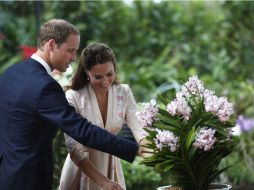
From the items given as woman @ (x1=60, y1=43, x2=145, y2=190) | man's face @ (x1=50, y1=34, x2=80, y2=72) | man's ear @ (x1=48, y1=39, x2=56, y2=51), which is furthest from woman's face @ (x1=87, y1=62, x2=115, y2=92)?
man's ear @ (x1=48, y1=39, x2=56, y2=51)

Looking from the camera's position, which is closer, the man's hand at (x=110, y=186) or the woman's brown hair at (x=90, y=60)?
the man's hand at (x=110, y=186)

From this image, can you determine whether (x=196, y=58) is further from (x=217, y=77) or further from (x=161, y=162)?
(x=161, y=162)

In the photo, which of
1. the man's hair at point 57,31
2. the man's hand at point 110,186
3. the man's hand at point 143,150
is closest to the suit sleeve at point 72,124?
the man's hand at point 110,186

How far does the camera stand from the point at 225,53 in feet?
41.2

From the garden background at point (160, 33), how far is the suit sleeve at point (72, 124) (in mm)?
7061

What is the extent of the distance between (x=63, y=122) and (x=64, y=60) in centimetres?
41

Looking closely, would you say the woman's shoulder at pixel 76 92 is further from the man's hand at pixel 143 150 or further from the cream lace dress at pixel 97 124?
the man's hand at pixel 143 150

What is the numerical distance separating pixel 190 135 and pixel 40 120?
0.83 metres

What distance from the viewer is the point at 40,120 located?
11.7ft

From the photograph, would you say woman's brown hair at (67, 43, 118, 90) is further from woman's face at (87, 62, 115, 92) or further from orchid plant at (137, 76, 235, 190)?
orchid plant at (137, 76, 235, 190)

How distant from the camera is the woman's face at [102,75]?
3.90 meters

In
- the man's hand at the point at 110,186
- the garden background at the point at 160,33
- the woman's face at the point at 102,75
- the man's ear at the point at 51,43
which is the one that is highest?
the garden background at the point at 160,33

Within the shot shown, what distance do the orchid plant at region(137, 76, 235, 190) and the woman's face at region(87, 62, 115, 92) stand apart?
1.10 ft

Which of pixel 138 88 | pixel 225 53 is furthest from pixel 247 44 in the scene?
pixel 138 88
